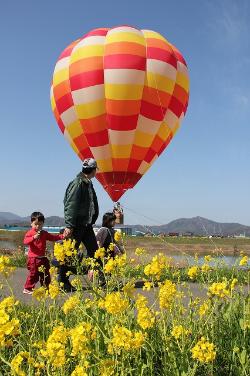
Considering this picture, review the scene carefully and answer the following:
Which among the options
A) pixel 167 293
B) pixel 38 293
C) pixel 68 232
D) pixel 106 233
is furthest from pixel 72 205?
pixel 167 293

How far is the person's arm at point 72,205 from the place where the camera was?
27.1 feet

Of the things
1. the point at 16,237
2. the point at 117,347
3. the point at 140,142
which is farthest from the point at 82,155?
the point at 117,347

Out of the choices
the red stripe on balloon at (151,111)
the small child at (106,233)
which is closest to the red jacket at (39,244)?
the small child at (106,233)

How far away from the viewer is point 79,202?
328 inches

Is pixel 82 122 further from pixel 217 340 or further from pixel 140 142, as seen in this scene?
pixel 217 340

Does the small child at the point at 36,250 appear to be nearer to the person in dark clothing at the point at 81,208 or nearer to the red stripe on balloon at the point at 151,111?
the person in dark clothing at the point at 81,208

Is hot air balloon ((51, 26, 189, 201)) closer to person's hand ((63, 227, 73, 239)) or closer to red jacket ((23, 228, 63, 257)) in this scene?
person's hand ((63, 227, 73, 239))

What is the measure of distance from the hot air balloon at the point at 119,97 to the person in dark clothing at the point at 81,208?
7548mm

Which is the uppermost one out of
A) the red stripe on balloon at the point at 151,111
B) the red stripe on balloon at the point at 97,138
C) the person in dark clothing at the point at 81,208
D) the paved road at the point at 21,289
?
the red stripe on balloon at the point at 151,111

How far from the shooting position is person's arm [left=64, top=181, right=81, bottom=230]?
8.26 metres

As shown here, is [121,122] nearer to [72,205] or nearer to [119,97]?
[119,97]

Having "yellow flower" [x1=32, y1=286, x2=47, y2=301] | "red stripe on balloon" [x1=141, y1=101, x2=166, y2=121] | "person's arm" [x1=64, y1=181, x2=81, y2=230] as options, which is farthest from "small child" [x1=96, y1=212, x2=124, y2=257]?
"red stripe on balloon" [x1=141, y1=101, x2=166, y2=121]

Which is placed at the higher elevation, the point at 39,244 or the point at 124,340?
the point at 39,244

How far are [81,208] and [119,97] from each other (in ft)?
25.9
